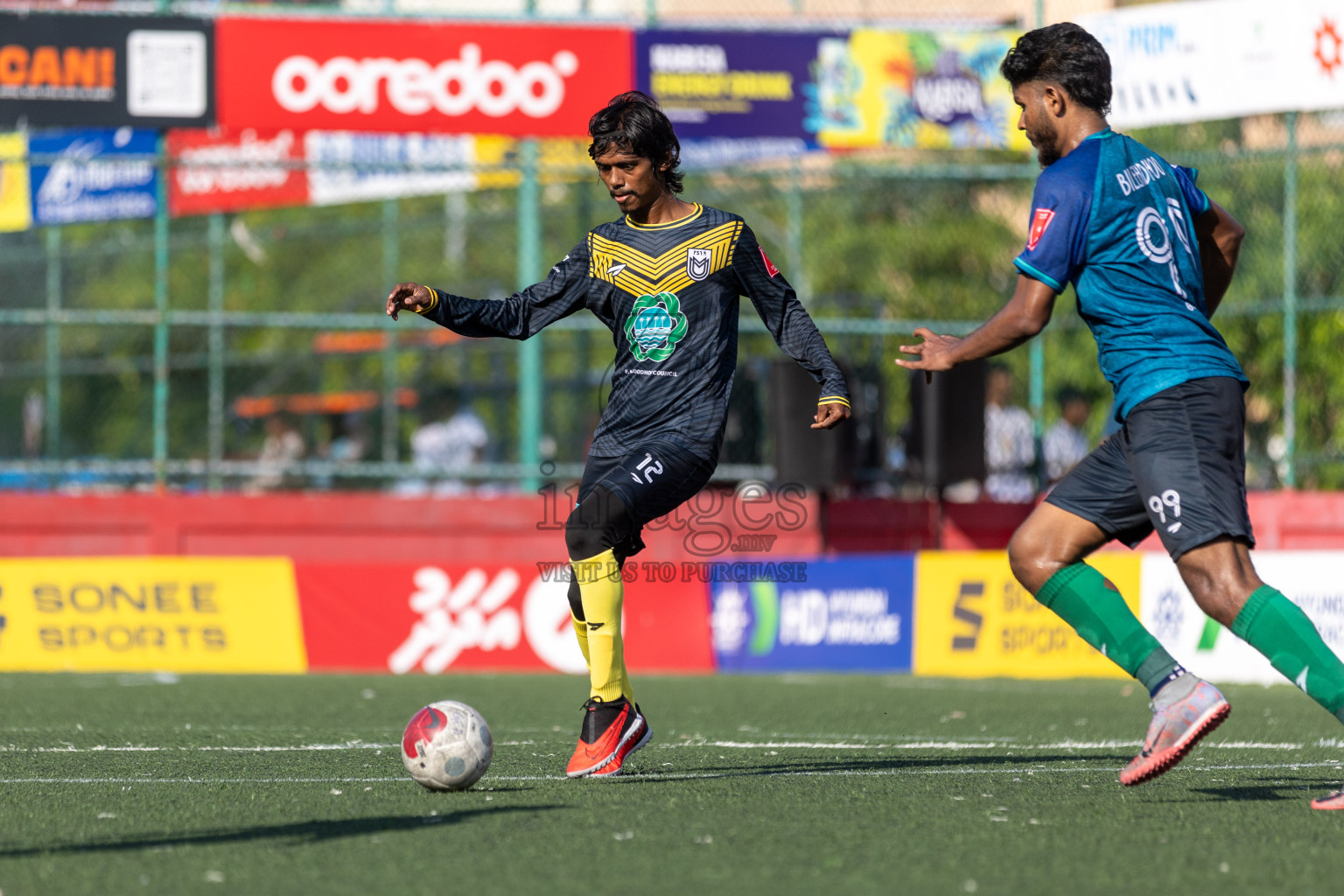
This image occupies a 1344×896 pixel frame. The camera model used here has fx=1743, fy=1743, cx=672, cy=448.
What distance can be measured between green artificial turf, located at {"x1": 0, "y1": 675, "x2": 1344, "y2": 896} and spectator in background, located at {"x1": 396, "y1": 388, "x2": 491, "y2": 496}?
352 inches

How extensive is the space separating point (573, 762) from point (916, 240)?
19568mm

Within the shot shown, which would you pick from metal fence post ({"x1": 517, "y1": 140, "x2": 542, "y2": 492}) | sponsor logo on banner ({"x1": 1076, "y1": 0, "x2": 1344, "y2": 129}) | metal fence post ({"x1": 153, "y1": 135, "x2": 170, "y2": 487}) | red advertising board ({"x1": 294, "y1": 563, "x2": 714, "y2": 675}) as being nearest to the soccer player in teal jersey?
red advertising board ({"x1": 294, "y1": 563, "x2": 714, "y2": 675})

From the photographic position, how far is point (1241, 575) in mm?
4961

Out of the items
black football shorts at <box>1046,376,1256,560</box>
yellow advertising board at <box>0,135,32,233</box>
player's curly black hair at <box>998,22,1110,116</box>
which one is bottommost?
black football shorts at <box>1046,376,1256,560</box>

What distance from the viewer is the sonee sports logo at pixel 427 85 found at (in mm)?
14531

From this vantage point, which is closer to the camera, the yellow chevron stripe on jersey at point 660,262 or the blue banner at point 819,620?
the yellow chevron stripe on jersey at point 660,262

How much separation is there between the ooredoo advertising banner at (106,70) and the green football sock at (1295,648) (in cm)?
1137

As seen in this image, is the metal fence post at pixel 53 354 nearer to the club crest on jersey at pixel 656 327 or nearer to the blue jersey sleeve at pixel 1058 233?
the club crest on jersey at pixel 656 327

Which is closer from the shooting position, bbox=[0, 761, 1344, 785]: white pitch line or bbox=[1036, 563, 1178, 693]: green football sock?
bbox=[1036, 563, 1178, 693]: green football sock

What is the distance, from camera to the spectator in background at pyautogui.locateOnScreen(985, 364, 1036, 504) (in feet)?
47.8

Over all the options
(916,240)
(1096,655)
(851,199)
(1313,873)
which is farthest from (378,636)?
(916,240)

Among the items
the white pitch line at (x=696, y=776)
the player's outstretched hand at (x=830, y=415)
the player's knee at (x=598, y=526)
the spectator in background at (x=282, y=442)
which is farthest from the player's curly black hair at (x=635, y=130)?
the spectator in background at (x=282, y=442)

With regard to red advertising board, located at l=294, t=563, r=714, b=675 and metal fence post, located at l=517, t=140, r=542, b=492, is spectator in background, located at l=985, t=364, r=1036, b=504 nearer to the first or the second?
red advertising board, located at l=294, t=563, r=714, b=675

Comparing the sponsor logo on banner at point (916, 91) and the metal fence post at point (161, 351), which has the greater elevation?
the sponsor logo on banner at point (916, 91)
